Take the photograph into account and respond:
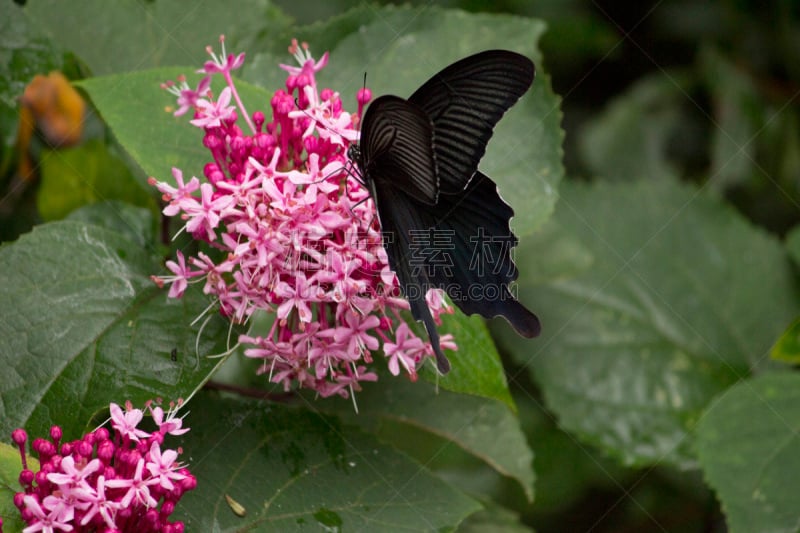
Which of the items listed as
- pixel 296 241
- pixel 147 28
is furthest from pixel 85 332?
pixel 147 28

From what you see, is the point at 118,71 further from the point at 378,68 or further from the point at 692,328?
the point at 692,328

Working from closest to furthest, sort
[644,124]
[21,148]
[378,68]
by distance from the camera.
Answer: [378,68] → [21,148] → [644,124]

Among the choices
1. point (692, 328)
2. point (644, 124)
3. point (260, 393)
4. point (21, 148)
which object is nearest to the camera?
point (260, 393)

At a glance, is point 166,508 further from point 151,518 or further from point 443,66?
point 443,66

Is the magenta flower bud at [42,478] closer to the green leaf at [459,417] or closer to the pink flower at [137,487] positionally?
the pink flower at [137,487]

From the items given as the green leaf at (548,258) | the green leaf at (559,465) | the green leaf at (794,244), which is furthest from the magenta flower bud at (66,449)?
the green leaf at (794,244)

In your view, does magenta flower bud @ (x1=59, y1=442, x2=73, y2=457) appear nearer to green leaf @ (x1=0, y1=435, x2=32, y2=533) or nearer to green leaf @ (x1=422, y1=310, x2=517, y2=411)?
green leaf @ (x1=0, y1=435, x2=32, y2=533)

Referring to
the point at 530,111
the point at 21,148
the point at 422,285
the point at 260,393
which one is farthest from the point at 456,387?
the point at 21,148
